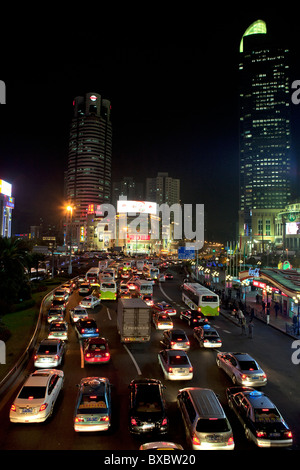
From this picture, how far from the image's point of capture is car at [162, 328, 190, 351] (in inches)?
733

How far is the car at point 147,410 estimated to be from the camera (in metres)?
9.61

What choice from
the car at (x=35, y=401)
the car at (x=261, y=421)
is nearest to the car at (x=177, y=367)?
the car at (x=261, y=421)

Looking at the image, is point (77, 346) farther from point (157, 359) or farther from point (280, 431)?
point (280, 431)

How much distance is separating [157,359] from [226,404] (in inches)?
232

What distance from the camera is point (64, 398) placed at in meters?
12.5

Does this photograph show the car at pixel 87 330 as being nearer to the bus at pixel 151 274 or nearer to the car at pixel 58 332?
the car at pixel 58 332

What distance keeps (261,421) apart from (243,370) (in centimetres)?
456

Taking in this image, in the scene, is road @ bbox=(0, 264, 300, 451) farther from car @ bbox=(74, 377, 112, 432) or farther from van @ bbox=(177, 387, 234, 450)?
van @ bbox=(177, 387, 234, 450)

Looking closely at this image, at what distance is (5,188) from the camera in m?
123

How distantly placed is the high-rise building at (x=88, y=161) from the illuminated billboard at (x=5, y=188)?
53.1m

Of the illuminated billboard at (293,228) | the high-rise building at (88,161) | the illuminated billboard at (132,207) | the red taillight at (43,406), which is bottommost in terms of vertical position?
the red taillight at (43,406)

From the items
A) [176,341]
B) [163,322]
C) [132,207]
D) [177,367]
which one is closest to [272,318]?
[163,322]

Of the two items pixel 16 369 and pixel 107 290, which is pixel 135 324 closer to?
pixel 16 369

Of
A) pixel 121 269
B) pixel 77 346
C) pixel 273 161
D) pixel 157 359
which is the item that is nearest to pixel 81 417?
pixel 157 359
